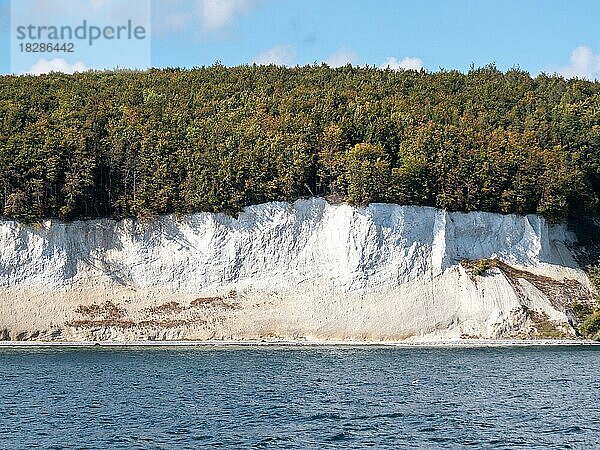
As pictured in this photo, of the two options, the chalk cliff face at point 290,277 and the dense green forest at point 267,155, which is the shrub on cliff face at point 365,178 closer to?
the dense green forest at point 267,155

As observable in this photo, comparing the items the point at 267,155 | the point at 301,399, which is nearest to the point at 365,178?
the point at 267,155

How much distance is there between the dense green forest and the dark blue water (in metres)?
18.3

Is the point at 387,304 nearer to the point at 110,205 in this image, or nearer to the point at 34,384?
the point at 110,205

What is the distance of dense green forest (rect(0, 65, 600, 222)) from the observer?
83.2 metres

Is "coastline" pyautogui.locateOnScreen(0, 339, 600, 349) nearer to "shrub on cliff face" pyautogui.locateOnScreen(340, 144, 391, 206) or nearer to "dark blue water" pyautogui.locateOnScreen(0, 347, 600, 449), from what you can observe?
"dark blue water" pyautogui.locateOnScreen(0, 347, 600, 449)

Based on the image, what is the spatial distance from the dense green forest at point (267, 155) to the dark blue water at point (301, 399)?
18.3 meters

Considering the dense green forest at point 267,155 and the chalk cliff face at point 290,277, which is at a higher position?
the dense green forest at point 267,155

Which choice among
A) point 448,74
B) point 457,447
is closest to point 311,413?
point 457,447

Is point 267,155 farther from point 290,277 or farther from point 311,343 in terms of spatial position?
point 311,343

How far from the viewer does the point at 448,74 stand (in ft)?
383

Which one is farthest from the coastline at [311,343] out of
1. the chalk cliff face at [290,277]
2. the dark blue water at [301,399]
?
the dark blue water at [301,399]

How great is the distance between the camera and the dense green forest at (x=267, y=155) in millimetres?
83188

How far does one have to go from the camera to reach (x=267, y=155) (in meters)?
84.8

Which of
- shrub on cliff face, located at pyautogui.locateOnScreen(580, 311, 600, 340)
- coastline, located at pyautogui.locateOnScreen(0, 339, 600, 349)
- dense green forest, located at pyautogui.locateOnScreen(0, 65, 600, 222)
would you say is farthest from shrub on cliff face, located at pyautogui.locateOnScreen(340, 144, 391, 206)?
shrub on cliff face, located at pyautogui.locateOnScreen(580, 311, 600, 340)
